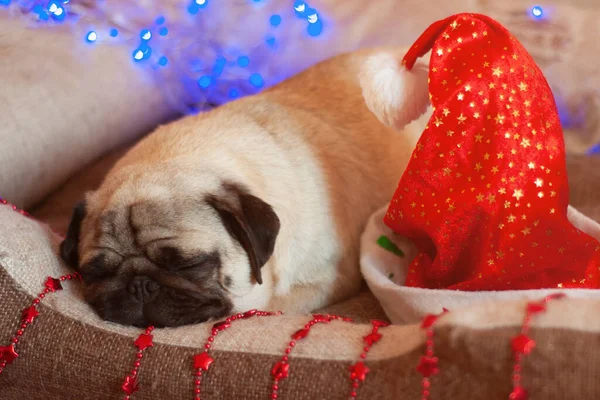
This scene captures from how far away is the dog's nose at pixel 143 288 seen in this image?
136 cm

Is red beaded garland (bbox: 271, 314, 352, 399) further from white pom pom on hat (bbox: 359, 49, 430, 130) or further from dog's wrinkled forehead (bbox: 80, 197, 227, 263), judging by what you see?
white pom pom on hat (bbox: 359, 49, 430, 130)

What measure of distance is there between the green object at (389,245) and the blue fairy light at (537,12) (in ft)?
4.20

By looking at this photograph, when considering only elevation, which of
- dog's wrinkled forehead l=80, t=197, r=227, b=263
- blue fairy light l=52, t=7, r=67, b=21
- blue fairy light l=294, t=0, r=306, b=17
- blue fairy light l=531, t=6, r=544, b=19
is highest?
blue fairy light l=531, t=6, r=544, b=19

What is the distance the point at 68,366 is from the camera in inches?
47.9

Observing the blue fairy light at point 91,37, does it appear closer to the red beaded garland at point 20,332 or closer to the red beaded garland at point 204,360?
the red beaded garland at point 20,332

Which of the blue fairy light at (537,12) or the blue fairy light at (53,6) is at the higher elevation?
the blue fairy light at (537,12)

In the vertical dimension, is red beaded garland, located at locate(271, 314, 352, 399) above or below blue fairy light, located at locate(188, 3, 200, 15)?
below

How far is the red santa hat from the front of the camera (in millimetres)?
1323

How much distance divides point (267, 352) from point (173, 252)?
362 mm

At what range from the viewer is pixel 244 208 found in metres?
1.41

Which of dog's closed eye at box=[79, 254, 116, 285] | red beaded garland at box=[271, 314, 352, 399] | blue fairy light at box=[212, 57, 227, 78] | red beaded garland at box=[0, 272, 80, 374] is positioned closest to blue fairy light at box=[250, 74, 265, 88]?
blue fairy light at box=[212, 57, 227, 78]

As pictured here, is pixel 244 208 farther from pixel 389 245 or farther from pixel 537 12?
pixel 537 12

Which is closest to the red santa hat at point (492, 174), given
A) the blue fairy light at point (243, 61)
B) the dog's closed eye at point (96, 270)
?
the dog's closed eye at point (96, 270)

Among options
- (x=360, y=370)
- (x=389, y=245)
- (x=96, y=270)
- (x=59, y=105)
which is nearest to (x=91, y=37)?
(x=59, y=105)
